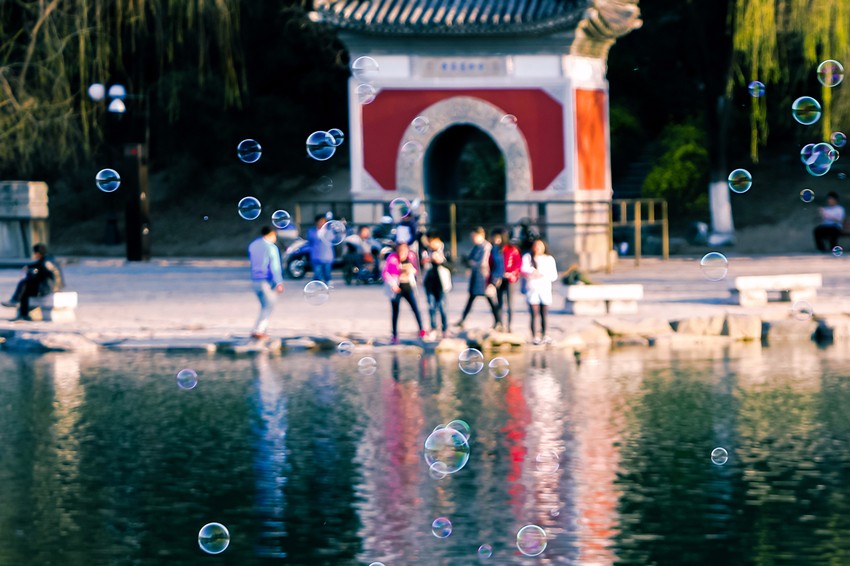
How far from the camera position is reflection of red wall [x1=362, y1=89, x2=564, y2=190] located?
33656 millimetres

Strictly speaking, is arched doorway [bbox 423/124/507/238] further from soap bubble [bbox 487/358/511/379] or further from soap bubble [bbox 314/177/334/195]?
soap bubble [bbox 487/358/511/379]

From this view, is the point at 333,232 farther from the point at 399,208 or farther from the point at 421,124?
the point at 421,124

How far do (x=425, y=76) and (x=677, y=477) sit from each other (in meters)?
23.4

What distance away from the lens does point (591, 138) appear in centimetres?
3450

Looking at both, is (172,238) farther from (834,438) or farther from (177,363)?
(834,438)

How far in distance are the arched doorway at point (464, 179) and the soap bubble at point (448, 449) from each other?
1933 centimetres

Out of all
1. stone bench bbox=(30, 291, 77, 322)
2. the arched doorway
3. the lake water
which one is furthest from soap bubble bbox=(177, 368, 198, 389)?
the arched doorway

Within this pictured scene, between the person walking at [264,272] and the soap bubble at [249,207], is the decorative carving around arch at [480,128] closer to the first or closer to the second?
the soap bubble at [249,207]

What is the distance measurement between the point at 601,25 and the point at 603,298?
37.7ft

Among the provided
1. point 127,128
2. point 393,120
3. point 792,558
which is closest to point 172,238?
point 127,128

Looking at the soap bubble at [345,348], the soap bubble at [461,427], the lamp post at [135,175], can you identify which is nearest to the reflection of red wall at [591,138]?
the lamp post at [135,175]

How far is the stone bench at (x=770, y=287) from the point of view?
2400 centimetres

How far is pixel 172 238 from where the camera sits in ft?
152

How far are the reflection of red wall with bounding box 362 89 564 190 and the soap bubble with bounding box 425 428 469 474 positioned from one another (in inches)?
844
